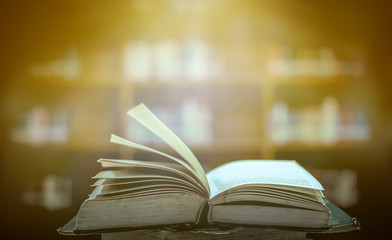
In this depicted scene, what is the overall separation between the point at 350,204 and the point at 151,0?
1.96 meters

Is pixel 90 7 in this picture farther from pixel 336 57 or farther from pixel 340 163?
pixel 340 163

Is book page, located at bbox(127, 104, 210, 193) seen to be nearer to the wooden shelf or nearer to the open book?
the open book

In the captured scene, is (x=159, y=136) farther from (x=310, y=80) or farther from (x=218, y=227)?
(x=310, y=80)

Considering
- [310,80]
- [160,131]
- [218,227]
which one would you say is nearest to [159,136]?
[160,131]

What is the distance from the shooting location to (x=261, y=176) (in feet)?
1.89

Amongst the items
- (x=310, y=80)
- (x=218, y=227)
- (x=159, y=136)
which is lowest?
(x=218, y=227)

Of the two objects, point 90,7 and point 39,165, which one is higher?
point 90,7

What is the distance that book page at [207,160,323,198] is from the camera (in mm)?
540

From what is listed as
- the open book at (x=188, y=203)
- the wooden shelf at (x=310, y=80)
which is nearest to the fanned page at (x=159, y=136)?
the open book at (x=188, y=203)

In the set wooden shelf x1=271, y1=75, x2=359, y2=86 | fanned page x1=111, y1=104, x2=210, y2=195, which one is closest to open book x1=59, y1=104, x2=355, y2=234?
fanned page x1=111, y1=104, x2=210, y2=195

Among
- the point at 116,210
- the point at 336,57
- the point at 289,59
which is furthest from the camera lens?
the point at 336,57

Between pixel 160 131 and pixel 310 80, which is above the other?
pixel 310 80

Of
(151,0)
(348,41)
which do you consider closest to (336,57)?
(348,41)

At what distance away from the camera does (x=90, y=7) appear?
101 inches
